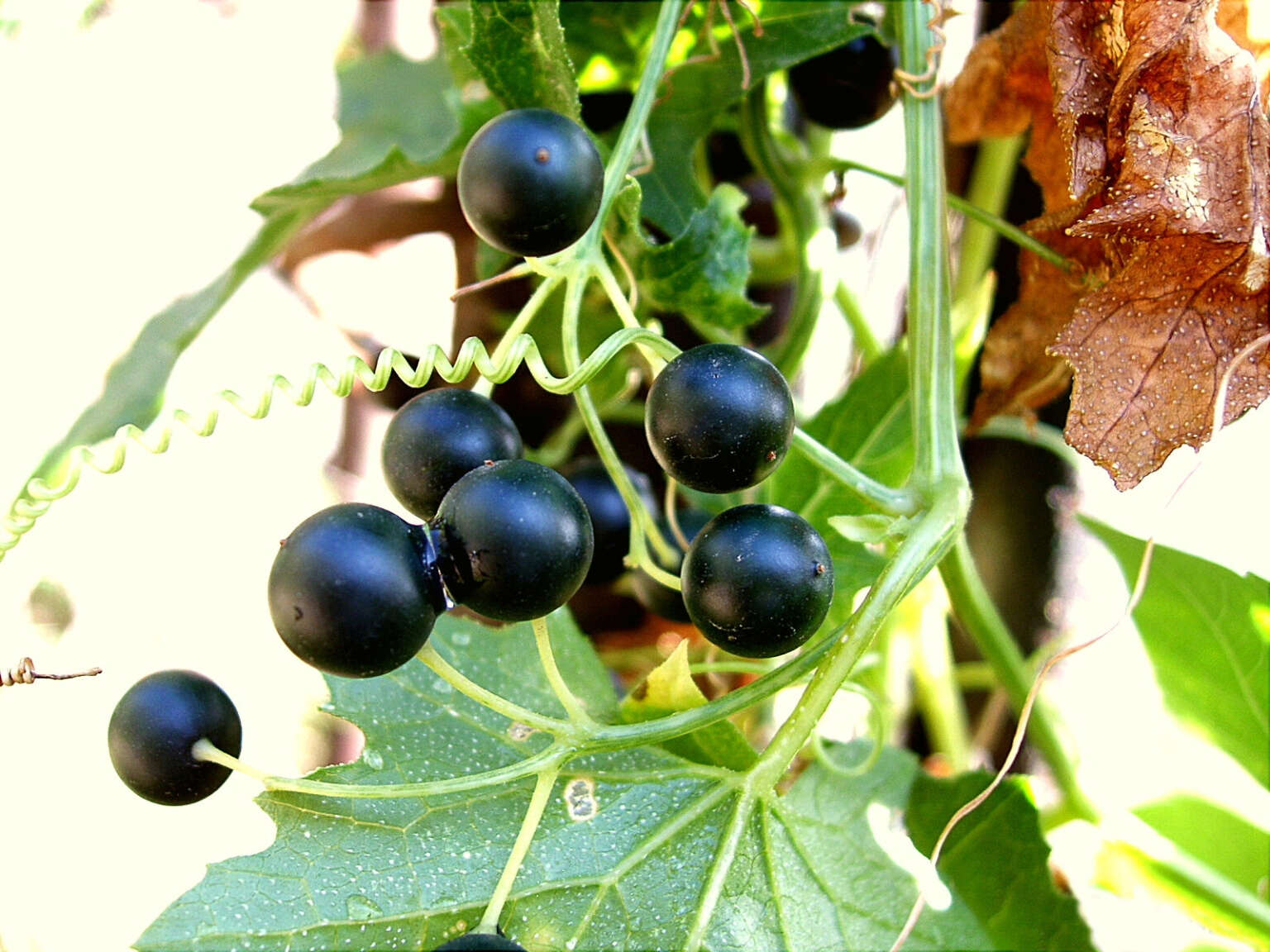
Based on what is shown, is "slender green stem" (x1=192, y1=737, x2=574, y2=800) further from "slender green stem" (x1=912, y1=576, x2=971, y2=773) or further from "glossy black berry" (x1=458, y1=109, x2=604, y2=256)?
"slender green stem" (x1=912, y1=576, x2=971, y2=773)

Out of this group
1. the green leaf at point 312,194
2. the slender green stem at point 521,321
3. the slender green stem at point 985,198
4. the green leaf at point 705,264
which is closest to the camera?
the slender green stem at point 521,321

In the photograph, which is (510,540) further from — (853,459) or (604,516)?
(853,459)

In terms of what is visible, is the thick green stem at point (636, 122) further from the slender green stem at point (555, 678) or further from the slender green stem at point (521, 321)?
the slender green stem at point (555, 678)

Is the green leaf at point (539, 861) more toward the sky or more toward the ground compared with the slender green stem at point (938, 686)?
more toward the ground

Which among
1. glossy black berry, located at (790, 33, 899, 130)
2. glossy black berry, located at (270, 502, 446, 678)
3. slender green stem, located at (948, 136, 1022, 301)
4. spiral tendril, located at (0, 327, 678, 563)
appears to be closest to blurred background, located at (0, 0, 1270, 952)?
slender green stem, located at (948, 136, 1022, 301)

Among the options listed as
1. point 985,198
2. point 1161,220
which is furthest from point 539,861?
point 985,198

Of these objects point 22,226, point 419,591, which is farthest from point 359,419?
point 419,591

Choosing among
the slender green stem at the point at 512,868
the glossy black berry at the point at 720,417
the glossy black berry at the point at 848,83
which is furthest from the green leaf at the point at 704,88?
the slender green stem at the point at 512,868
